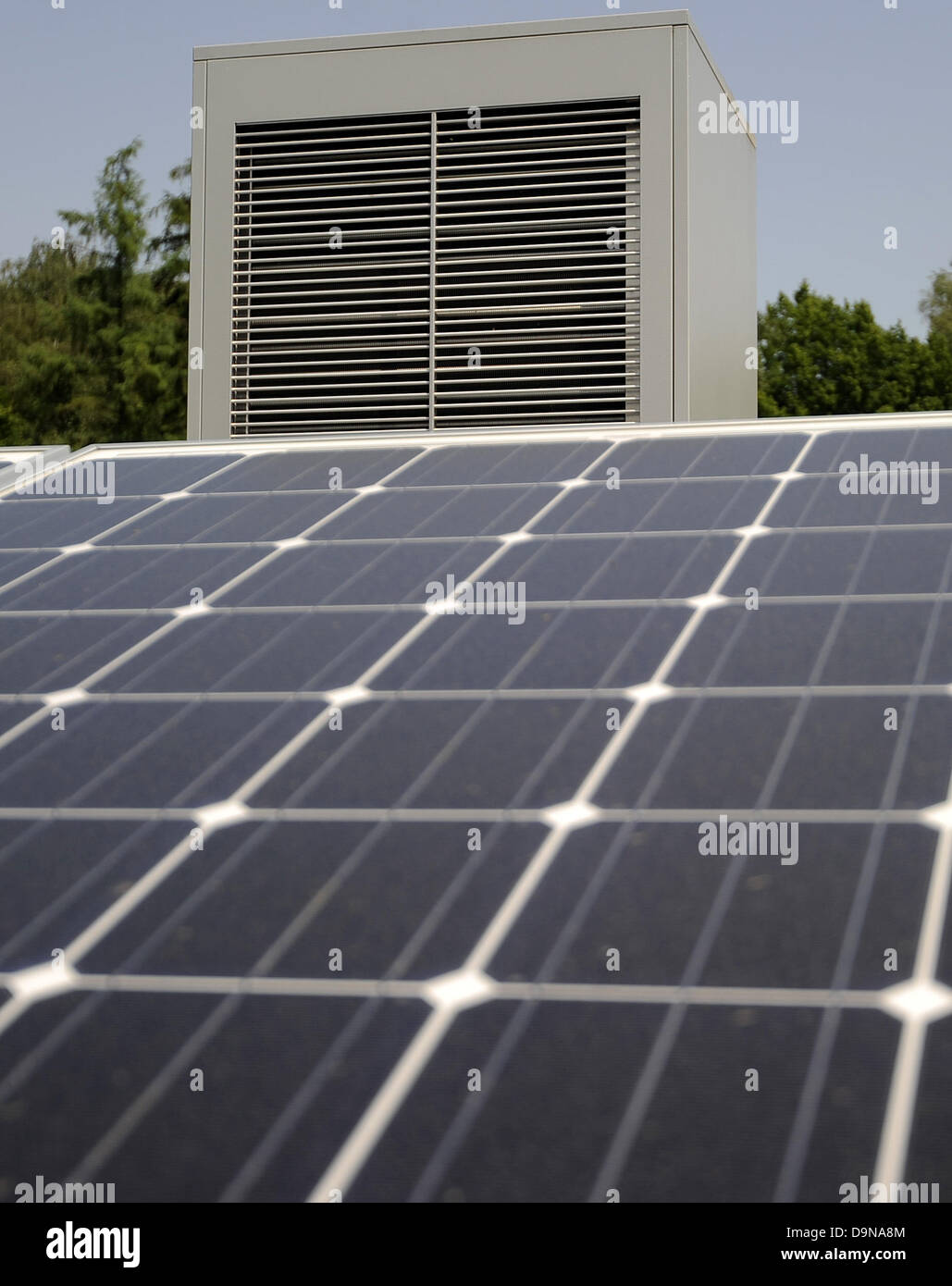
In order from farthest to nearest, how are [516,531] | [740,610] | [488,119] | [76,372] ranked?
[76,372]
[488,119]
[516,531]
[740,610]

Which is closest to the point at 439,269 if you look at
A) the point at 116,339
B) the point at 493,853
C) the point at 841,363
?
the point at 493,853

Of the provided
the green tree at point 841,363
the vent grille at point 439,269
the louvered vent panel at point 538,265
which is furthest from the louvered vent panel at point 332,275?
the green tree at point 841,363

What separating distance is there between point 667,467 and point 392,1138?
5.85m

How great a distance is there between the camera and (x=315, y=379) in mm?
16266

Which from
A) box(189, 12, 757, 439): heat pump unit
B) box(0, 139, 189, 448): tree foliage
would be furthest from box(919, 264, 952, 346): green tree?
box(189, 12, 757, 439): heat pump unit

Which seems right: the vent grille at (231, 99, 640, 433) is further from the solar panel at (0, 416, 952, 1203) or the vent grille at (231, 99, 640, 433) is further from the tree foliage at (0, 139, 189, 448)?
the tree foliage at (0, 139, 189, 448)

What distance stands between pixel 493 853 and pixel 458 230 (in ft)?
41.6

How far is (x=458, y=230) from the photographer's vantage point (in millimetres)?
15820

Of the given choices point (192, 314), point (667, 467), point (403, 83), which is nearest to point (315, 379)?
point (192, 314)

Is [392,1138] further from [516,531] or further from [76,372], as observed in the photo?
[76,372]

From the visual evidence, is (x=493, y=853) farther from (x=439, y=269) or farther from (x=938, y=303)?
(x=938, y=303)

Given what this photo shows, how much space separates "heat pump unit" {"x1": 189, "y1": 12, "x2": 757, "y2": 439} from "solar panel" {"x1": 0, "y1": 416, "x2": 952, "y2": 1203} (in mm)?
7939

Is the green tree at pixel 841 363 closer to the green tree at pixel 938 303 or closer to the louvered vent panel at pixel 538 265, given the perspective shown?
the green tree at pixel 938 303

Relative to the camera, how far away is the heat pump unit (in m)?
15.2
